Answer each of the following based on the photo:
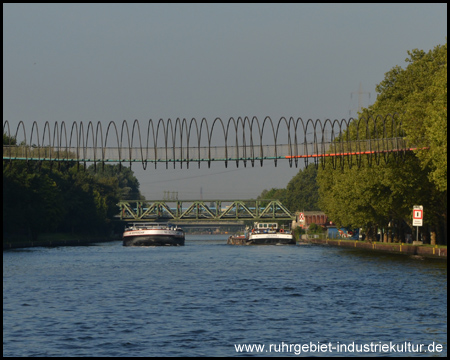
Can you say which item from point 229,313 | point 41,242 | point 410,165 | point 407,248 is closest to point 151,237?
point 41,242

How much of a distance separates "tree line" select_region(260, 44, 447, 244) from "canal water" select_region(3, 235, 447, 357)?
16.3 metres

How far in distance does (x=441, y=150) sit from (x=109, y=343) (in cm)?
5039

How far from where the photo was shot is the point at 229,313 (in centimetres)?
4412

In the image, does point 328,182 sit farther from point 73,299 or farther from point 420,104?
point 73,299

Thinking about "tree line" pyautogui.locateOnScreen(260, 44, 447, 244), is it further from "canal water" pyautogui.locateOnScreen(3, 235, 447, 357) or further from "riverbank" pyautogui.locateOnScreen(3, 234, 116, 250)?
"riverbank" pyautogui.locateOnScreen(3, 234, 116, 250)

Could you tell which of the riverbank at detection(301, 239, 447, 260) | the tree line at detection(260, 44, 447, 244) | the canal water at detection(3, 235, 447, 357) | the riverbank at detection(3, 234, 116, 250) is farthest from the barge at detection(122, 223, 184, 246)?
the canal water at detection(3, 235, 447, 357)

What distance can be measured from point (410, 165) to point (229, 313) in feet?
204

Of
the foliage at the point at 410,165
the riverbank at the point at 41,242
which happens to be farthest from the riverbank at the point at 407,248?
the riverbank at the point at 41,242

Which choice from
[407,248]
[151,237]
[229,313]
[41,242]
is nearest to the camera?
[229,313]

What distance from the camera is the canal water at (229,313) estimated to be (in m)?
33.7

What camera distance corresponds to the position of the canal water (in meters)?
33.7

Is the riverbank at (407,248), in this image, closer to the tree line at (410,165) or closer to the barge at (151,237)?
the tree line at (410,165)

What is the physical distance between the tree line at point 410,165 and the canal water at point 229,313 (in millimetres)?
16279

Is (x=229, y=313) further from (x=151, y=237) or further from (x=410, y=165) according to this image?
(x=151, y=237)
